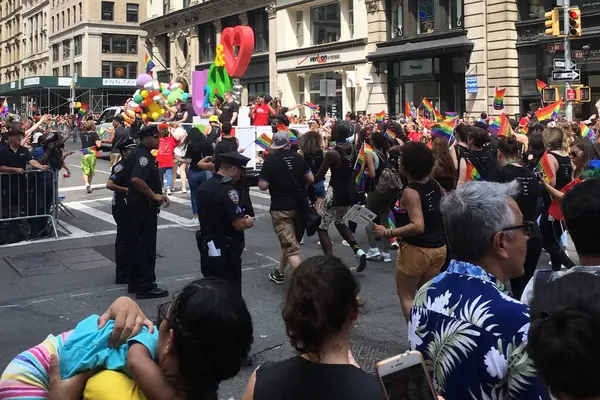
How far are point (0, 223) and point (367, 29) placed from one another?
23089 millimetres

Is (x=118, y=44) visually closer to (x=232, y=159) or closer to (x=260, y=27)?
(x=260, y=27)

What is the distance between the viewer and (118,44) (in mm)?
68312

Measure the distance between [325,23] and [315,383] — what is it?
33672mm

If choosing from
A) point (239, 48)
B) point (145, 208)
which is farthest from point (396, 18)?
point (145, 208)

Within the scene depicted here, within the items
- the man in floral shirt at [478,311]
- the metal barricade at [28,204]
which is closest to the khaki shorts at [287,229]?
the man in floral shirt at [478,311]

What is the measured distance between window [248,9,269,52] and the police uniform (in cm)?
3359

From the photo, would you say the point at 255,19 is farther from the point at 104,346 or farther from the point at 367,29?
the point at 104,346

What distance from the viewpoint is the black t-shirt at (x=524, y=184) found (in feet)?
18.8

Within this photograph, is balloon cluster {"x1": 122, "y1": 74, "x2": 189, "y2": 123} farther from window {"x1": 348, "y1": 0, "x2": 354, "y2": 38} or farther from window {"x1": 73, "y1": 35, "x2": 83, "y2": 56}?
window {"x1": 73, "y1": 35, "x2": 83, "y2": 56}

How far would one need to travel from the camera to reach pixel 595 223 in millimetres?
2732

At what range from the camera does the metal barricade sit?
10.6m

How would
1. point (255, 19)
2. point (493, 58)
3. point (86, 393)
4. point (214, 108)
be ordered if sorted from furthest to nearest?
point (255, 19) → point (493, 58) → point (214, 108) → point (86, 393)

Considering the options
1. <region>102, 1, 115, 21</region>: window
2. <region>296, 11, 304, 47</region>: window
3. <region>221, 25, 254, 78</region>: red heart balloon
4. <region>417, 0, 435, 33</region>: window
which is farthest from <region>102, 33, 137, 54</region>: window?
<region>221, 25, 254, 78</region>: red heart balloon

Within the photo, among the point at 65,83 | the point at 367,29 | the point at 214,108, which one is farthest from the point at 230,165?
the point at 65,83
